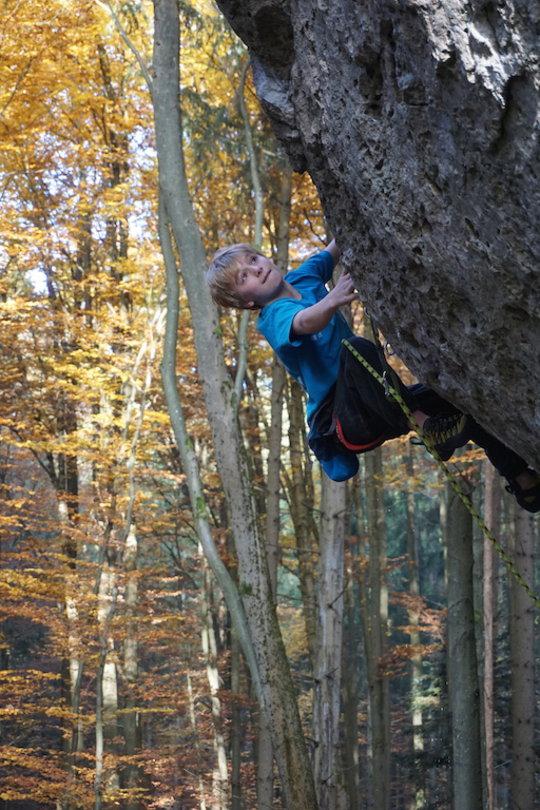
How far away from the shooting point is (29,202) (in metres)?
15.4

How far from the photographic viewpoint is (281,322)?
10.1 feet

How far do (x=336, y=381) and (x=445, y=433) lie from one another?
1.87ft

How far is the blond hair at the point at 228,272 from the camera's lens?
3354 millimetres

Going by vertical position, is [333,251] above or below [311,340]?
above

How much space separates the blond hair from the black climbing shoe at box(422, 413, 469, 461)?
90cm

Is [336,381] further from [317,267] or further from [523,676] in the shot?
[523,676]

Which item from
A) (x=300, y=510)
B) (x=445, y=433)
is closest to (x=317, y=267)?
(x=445, y=433)

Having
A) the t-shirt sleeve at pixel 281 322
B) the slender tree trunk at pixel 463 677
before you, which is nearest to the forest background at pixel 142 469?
the slender tree trunk at pixel 463 677

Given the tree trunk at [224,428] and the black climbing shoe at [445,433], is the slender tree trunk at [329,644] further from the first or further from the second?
the black climbing shoe at [445,433]

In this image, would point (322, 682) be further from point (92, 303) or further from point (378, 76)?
point (92, 303)

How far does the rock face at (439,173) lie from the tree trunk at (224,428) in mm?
3546

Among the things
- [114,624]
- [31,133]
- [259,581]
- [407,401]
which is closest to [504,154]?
[407,401]

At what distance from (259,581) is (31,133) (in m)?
10.1

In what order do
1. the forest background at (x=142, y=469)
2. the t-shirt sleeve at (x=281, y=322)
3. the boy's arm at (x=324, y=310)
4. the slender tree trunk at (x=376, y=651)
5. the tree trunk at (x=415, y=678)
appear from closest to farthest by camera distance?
the boy's arm at (x=324, y=310), the t-shirt sleeve at (x=281, y=322), the forest background at (x=142, y=469), the slender tree trunk at (x=376, y=651), the tree trunk at (x=415, y=678)
